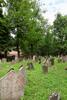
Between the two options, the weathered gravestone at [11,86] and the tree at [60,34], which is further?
the tree at [60,34]

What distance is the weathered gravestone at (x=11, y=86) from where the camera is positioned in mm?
9807

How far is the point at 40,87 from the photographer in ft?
41.1

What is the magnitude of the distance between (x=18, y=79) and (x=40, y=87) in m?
2.51

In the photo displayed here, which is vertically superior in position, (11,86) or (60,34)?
(60,34)

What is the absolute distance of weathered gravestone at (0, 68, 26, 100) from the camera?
9807mm

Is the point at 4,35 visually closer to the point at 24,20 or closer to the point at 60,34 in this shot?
the point at 24,20

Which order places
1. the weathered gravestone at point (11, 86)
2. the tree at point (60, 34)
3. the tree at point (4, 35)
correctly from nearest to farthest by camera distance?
the weathered gravestone at point (11, 86) < the tree at point (4, 35) < the tree at point (60, 34)

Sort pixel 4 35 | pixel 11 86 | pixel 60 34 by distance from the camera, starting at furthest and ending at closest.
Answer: pixel 60 34 < pixel 4 35 < pixel 11 86

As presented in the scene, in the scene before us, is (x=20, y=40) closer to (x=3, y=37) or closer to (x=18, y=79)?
(x=3, y=37)

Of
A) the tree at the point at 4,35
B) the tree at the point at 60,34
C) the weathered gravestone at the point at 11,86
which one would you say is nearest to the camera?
the weathered gravestone at the point at 11,86

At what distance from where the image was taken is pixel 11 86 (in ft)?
32.7

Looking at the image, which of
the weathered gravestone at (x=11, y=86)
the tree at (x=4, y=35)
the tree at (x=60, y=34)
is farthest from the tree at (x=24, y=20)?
the weathered gravestone at (x=11, y=86)

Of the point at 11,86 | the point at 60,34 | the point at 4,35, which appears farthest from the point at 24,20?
the point at 11,86

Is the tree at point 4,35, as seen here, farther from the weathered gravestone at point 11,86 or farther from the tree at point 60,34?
the weathered gravestone at point 11,86
